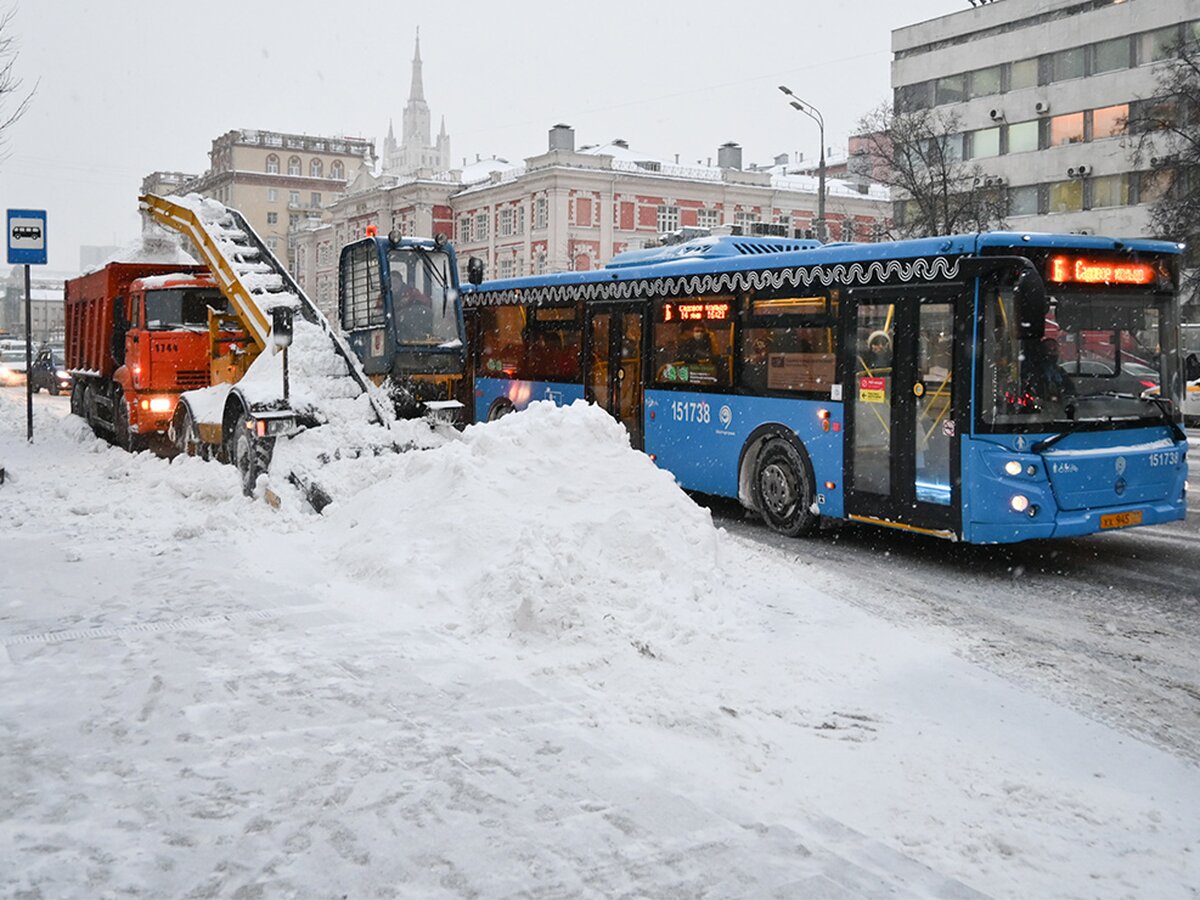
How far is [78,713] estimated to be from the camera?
5801mm

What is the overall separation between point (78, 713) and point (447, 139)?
134 metres

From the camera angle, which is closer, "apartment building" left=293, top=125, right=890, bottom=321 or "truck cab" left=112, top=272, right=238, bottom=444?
"truck cab" left=112, top=272, right=238, bottom=444

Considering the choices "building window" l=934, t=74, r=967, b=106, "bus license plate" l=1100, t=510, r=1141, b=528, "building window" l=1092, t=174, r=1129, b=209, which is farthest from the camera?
"building window" l=934, t=74, r=967, b=106

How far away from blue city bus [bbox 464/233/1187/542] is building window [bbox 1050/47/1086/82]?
42.5 meters

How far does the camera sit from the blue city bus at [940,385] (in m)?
9.81

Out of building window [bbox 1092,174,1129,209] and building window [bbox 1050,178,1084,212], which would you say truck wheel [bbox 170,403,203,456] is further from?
building window [bbox 1050,178,1084,212]

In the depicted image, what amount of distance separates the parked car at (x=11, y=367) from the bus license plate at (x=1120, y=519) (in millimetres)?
42597

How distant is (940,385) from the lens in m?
10.2

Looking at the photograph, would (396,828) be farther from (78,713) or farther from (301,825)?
(78,713)

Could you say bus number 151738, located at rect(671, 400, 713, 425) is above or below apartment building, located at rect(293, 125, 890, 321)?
below

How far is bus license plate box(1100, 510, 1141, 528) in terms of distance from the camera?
1010cm

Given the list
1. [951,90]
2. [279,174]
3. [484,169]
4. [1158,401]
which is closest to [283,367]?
[1158,401]

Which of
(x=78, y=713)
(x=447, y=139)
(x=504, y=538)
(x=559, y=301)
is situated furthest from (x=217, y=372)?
(x=447, y=139)

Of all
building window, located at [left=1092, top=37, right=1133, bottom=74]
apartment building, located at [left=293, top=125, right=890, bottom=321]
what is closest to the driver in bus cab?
→ building window, located at [left=1092, top=37, right=1133, bottom=74]
